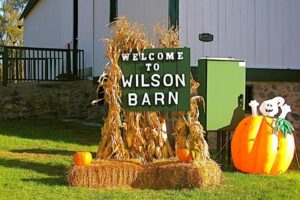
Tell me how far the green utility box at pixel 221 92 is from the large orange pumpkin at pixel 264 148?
0.62m

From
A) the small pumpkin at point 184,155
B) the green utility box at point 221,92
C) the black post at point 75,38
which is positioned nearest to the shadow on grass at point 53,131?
the black post at point 75,38

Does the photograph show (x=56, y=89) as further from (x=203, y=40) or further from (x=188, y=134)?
(x=188, y=134)

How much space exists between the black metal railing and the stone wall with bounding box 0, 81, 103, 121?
825mm

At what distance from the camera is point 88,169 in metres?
6.95

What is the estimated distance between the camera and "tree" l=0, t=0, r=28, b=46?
51719 mm

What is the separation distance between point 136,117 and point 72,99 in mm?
9892

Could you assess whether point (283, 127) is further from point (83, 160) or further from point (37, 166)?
point (37, 166)

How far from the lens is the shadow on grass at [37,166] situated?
8.05m

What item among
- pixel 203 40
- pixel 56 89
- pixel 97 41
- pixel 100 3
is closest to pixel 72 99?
pixel 56 89

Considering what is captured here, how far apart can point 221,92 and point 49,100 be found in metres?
9.14

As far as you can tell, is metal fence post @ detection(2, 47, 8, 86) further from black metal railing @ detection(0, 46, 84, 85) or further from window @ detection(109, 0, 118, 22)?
window @ detection(109, 0, 118, 22)

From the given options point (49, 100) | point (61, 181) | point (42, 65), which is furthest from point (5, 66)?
point (61, 181)

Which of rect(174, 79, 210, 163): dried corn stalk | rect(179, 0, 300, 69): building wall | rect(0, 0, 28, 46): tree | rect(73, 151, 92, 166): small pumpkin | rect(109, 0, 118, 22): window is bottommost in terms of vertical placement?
rect(73, 151, 92, 166): small pumpkin

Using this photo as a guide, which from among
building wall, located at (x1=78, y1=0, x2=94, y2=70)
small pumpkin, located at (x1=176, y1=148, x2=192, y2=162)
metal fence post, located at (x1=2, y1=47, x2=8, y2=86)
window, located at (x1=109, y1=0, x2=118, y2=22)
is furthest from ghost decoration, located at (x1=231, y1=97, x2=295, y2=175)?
metal fence post, located at (x1=2, y1=47, x2=8, y2=86)
